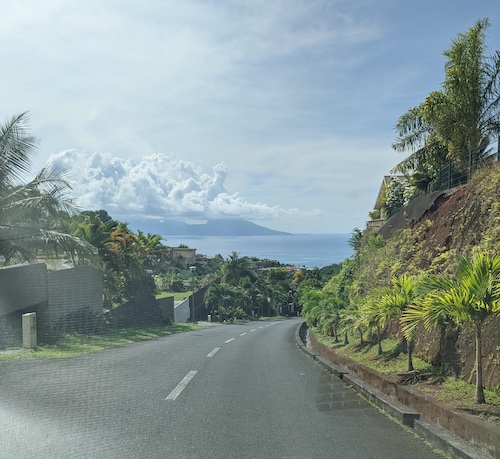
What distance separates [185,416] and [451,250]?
6905mm

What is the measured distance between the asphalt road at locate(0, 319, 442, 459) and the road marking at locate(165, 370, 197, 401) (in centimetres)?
2

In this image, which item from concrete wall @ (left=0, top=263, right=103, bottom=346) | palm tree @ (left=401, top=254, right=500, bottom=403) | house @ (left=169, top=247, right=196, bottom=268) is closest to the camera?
palm tree @ (left=401, top=254, right=500, bottom=403)

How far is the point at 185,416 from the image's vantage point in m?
6.59

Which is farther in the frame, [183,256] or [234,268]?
[183,256]

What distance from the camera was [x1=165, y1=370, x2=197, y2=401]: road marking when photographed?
7868 millimetres

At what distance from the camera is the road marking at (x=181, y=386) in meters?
7.87

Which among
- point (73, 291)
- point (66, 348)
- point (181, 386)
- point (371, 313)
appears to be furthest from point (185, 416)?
point (73, 291)

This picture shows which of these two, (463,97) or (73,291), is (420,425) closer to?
(463,97)

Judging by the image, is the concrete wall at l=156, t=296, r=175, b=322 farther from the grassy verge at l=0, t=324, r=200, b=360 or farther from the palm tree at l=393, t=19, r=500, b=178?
the palm tree at l=393, t=19, r=500, b=178

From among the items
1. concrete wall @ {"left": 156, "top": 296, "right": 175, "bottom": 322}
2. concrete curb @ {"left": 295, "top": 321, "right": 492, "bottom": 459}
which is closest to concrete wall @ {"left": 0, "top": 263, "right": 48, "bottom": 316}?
concrete curb @ {"left": 295, "top": 321, "right": 492, "bottom": 459}

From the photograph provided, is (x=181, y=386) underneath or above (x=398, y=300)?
underneath

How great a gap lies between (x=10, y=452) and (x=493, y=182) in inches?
376

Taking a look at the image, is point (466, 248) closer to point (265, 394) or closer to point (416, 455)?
point (265, 394)

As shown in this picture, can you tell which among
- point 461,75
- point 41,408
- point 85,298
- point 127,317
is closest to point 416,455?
point 41,408
